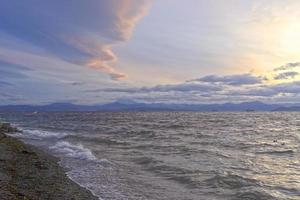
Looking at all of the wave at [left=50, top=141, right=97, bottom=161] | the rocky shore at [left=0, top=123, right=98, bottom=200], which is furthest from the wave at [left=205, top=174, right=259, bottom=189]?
the wave at [left=50, top=141, right=97, bottom=161]

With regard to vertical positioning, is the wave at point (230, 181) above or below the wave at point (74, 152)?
below

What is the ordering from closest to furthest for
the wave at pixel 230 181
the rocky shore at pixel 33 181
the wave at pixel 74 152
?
the rocky shore at pixel 33 181
the wave at pixel 230 181
the wave at pixel 74 152

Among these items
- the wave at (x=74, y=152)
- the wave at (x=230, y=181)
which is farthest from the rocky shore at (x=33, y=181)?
the wave at (x=230, y=181)

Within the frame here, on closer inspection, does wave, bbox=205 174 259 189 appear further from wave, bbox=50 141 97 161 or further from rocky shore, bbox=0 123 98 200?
wave, bbox=50 141 97 161

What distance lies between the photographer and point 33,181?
17.3 m

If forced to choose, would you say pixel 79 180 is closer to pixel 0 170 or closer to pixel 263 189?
pixel 0 170

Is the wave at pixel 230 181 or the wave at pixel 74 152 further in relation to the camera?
the wave at pixel 74 152

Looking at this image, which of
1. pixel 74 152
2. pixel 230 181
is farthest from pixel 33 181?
pixel 74 152

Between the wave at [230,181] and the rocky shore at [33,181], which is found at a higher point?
the rocky shore at [33,181]

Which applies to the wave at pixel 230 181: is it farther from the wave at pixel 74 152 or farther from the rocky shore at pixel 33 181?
the wave at pixel 74 152

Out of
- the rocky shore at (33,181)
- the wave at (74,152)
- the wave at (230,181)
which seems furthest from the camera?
the wave at (74,152)

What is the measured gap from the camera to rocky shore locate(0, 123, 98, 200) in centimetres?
1455

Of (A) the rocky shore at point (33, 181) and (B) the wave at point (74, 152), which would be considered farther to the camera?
(B) the wave at point (74, 152)

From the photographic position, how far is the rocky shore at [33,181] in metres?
14.6
